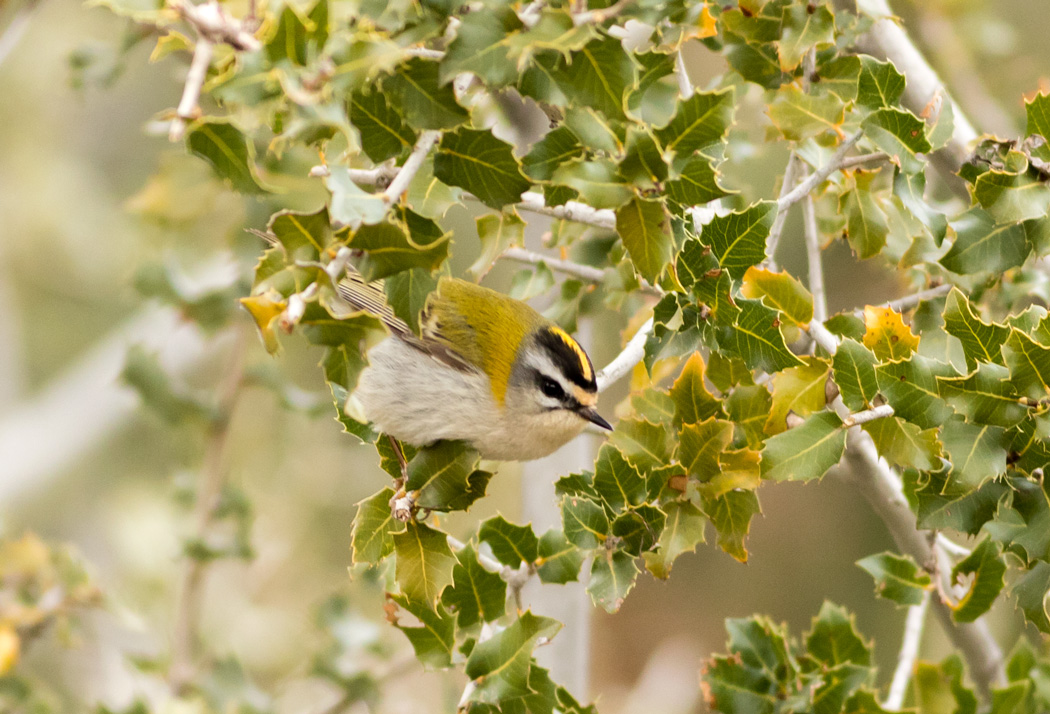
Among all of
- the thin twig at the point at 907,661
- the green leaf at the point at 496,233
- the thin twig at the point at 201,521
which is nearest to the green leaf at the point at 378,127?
the green leaf at the point at 496,233

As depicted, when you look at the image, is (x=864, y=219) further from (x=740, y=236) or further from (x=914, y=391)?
(x=914, y=391)

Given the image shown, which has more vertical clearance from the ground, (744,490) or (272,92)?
(272,92)

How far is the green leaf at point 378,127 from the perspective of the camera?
1375mm

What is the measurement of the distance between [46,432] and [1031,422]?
543cm

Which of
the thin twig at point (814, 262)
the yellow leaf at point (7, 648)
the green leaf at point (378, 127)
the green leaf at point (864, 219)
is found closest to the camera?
the green leaf at point (378, 127)

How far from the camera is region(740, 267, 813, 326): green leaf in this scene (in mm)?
1764

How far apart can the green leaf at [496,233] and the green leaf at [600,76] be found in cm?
58

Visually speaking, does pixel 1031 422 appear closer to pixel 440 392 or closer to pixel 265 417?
pixel 440 392

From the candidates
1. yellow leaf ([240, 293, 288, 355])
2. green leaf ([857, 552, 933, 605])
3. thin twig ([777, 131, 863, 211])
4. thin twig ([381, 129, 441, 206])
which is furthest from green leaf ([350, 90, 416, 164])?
green leaf ([857, 552, 933, 605])

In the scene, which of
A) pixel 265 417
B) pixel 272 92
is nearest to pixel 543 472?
pixel 272 92

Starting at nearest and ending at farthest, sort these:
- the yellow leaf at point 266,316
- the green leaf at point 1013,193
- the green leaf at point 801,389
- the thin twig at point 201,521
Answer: the yellow leaf at point 266,316 < the green leaf at point 1013,193 < the green leaf at point 801,389 < the thin twig at point 201,521

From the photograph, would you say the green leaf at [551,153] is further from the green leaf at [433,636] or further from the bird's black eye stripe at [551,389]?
the bird's black eye stripe at [551,389]

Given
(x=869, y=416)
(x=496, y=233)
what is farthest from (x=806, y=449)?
(x=496, y=233)

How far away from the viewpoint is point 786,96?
182 centimetres
